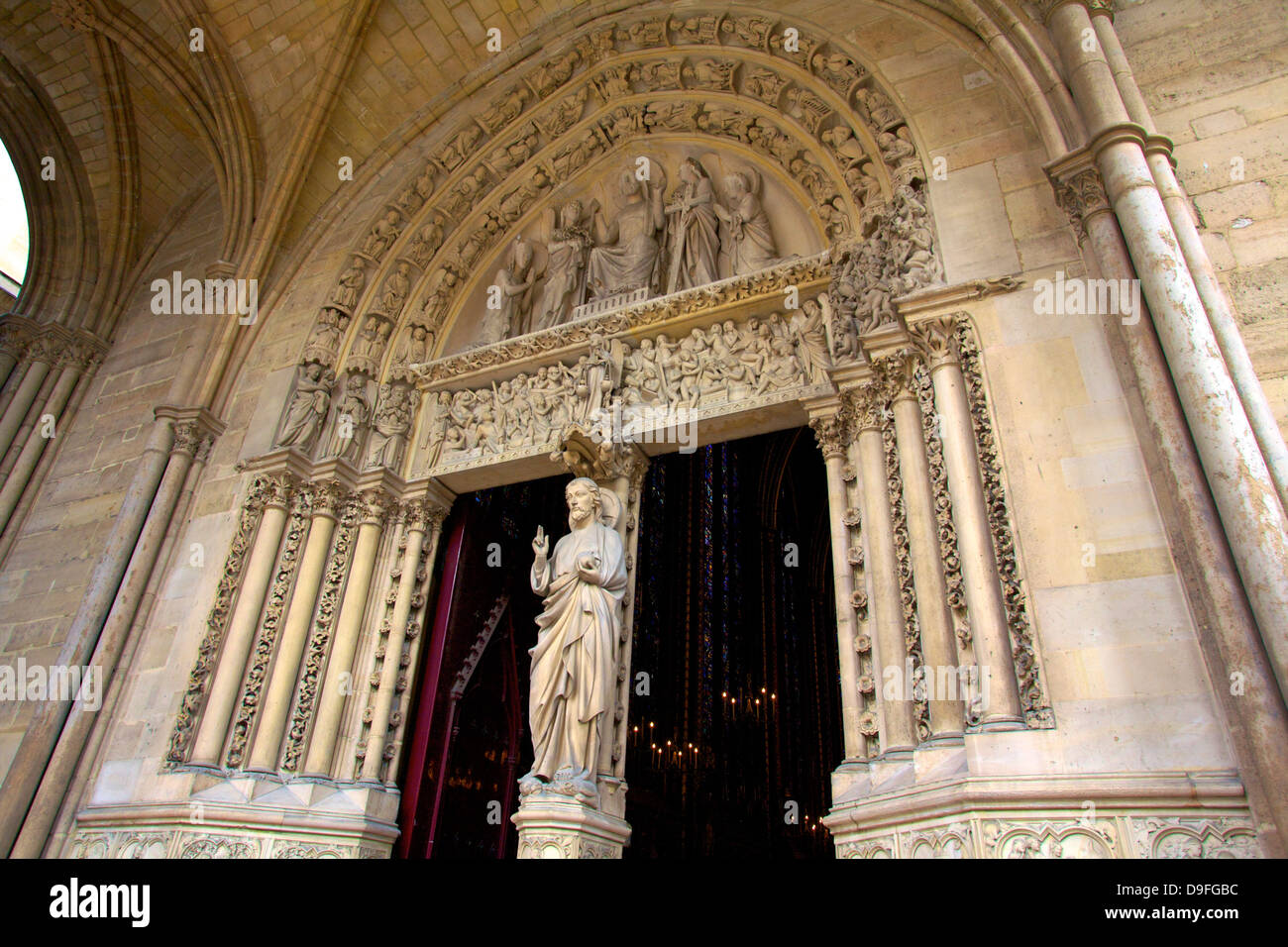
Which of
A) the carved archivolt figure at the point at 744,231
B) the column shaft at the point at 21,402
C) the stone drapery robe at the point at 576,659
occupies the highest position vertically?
the carved archivolt figure at the point at 744,231

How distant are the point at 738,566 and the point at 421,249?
6857mm

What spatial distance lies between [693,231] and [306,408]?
A: 3631 mm

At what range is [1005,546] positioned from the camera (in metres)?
3.91

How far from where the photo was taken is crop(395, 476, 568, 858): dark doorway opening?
6.09 meters

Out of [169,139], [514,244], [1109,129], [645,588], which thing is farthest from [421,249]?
[1109,129]

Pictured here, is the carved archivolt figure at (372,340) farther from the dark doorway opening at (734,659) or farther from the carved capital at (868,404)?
the carved capital at (868,404)

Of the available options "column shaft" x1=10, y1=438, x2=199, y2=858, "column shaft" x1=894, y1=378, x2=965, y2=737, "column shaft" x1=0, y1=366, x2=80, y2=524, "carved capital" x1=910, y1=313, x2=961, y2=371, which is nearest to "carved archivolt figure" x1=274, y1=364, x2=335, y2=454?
"column shaft" x1=10, y1=438, x2=199, y2=858

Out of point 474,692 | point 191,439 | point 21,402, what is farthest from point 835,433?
point 21,402

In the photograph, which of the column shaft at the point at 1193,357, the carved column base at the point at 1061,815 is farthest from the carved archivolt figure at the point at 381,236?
the carved column base at the point at 1061,815

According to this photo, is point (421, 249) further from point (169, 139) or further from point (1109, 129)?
point (1109, 129)

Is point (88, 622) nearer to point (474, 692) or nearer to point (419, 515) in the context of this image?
point (419, 515)

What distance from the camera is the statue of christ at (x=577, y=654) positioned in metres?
4.87

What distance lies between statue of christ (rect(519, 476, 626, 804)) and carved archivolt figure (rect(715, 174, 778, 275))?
253 cm

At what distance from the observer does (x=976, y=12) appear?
4.86 metres
